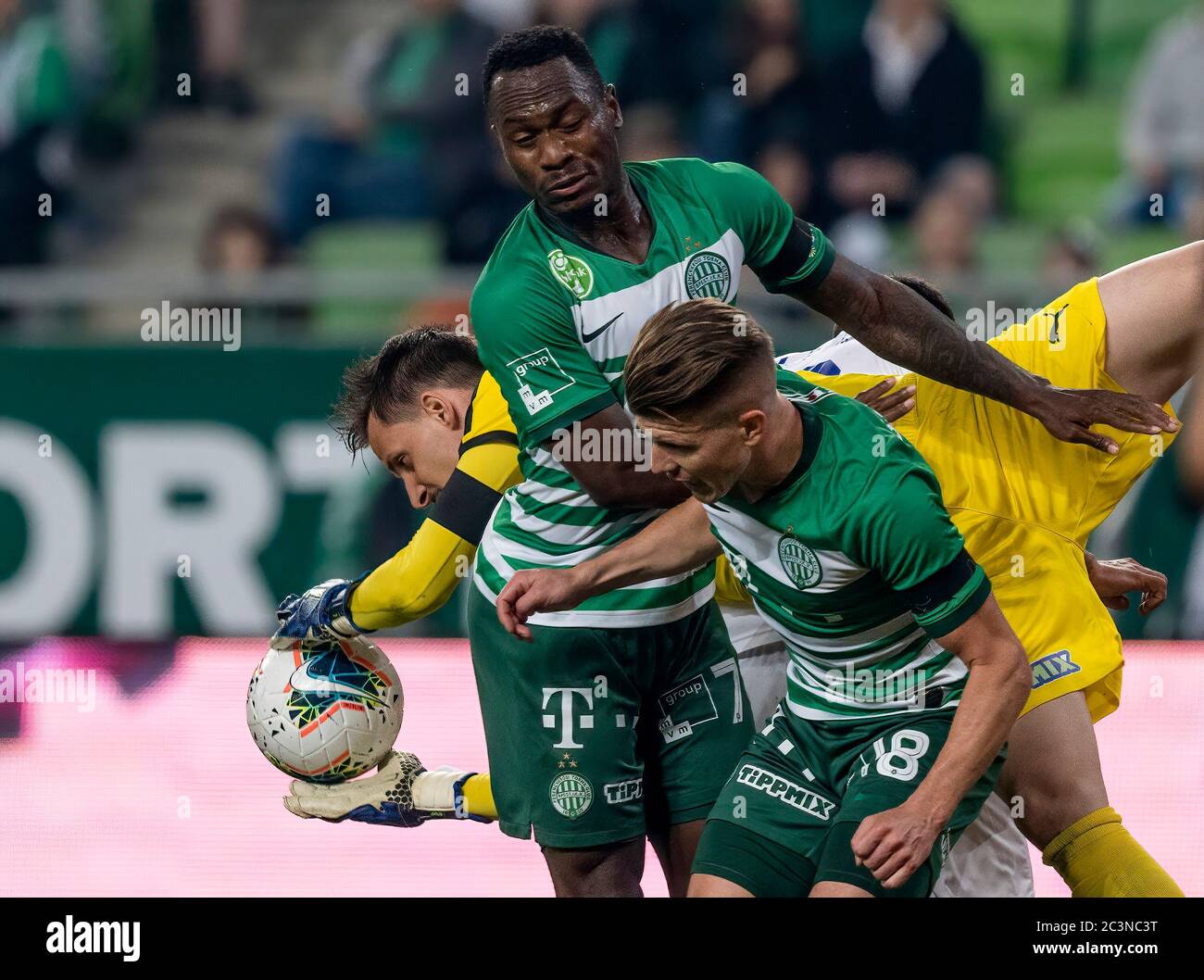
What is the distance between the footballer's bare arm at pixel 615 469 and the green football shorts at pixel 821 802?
0.50m

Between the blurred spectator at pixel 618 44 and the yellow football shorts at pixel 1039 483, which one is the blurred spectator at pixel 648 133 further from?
the yellow football shorts at pixel 1039 483

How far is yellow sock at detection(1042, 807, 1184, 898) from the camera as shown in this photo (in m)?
3.32

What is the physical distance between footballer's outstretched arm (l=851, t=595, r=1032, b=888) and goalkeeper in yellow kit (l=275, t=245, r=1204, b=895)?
741mm

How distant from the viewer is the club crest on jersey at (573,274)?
3.10m

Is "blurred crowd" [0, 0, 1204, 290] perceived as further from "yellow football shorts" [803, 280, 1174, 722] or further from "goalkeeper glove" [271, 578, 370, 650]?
"goalkeeper glove" [271, 578, 370, 650]

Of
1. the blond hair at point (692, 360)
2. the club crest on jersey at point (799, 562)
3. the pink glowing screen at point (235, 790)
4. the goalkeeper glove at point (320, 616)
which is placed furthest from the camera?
the pink glowing screen at point (235, 790)

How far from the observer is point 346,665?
12.2 ft

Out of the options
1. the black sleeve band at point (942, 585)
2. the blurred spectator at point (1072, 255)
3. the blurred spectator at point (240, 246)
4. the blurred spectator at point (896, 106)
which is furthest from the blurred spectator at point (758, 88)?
the black sleeve band at point (942, 585)

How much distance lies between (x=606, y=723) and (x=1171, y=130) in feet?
20.2

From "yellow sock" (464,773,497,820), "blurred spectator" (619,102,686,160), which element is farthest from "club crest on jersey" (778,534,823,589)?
"blurred spectator" (619,102,686,160)

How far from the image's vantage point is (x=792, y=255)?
3.32 meters

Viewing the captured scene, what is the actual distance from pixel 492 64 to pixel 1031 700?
1664 millimetres

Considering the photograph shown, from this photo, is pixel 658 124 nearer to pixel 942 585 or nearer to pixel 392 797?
pixel 392 797
